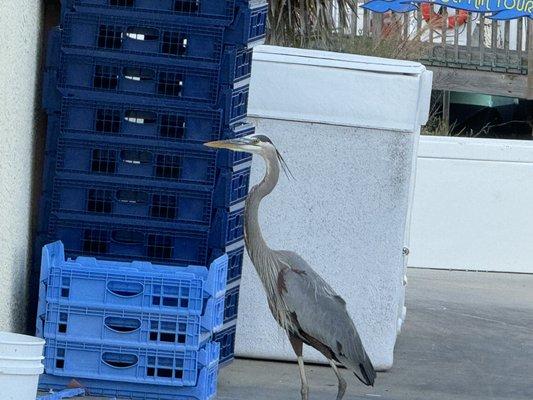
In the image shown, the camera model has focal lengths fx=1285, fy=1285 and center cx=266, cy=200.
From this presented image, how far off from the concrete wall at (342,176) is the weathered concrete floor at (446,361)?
0.99 ft

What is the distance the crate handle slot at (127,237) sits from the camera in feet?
23.7

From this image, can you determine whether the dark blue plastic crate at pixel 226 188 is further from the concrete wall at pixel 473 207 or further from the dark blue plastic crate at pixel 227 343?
the concrete wall at pixel 473 207

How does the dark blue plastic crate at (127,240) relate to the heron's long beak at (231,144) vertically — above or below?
below

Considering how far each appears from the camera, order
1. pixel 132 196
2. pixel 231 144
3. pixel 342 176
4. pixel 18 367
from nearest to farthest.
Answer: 1. pixel 18 367
2. pixel 231 144
3. pixel 132 196
4. pixel 342 176

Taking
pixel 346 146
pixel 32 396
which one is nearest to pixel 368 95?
pixel 346 146

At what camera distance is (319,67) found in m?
8.11

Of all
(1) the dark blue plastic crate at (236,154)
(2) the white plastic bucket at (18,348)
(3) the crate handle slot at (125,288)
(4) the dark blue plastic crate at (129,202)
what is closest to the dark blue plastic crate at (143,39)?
(1) the dark blue plastic crate at (236,154)

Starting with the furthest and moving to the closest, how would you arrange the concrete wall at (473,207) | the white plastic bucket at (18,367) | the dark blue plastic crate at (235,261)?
the concrete wall at (473,207)
the dark blue plastic crate at (235,261)
the white plastic bucket at (18,367)

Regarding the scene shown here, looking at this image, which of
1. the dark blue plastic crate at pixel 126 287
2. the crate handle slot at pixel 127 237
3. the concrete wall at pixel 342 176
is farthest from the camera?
the concrete wall at pixel 342 176

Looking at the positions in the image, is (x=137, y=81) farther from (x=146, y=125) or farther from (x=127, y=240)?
(x=127, y=240)

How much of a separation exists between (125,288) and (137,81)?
120 cm

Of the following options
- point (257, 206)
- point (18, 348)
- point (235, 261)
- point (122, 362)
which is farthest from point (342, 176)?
point (18, 348)

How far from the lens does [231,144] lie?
6688 mm

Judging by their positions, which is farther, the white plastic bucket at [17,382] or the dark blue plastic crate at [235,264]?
the dark blue plastic crate at [235,264]
